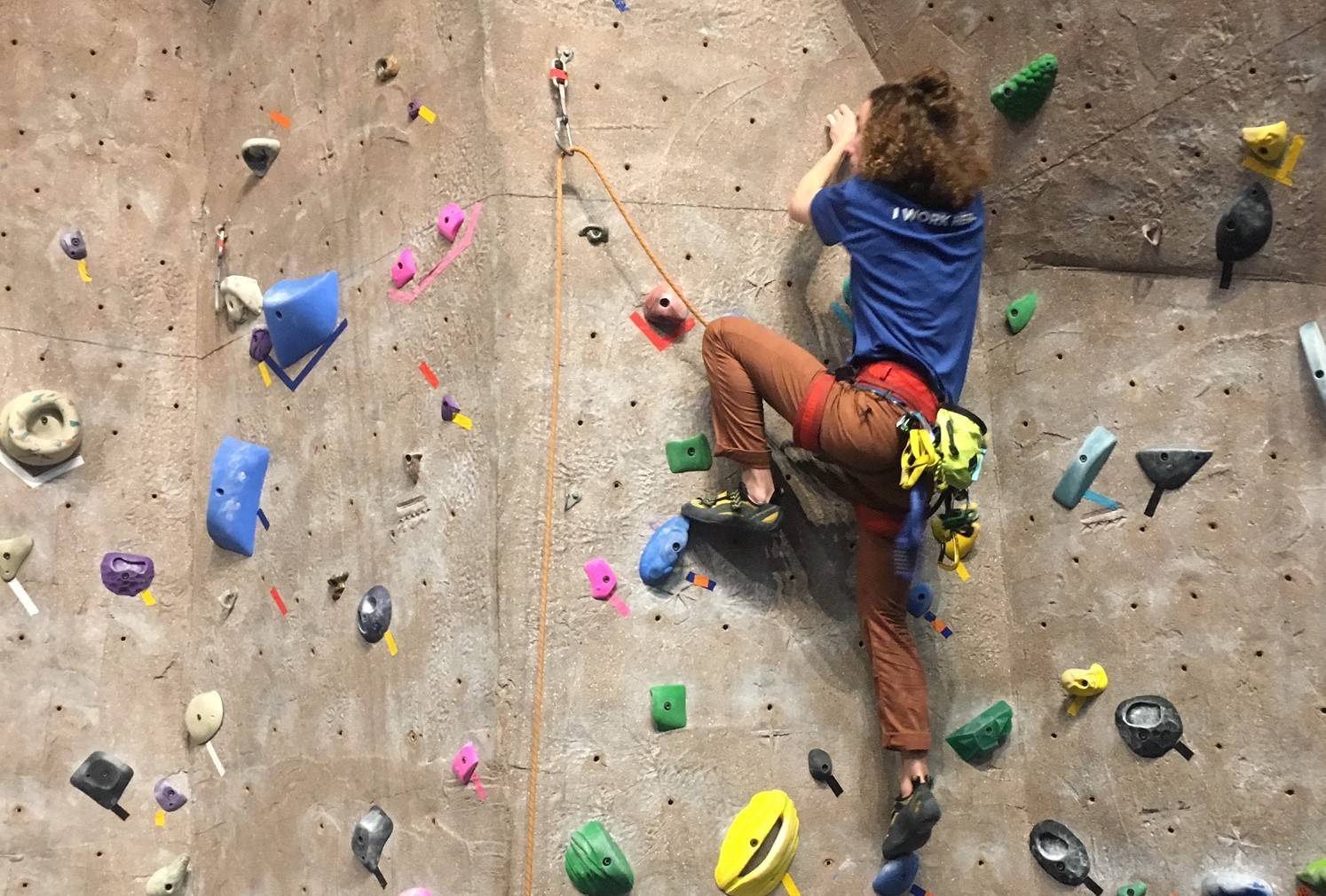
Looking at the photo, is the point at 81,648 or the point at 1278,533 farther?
the point at 81,648

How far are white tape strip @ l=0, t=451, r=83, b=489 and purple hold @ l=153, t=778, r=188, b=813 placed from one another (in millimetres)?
968

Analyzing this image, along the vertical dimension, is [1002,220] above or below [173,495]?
below

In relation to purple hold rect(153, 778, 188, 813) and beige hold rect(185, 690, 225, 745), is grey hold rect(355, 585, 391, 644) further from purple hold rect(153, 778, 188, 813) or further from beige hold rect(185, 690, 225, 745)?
purple hold rect(153, 778, 188, 813)

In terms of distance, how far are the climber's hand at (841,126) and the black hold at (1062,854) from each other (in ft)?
5.77

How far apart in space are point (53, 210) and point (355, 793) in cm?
201

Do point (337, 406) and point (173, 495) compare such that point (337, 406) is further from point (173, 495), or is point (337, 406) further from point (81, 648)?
point (81, 648)

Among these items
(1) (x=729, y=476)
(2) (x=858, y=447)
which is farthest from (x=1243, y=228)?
(1) (x=729, y=476)

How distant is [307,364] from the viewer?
112 inches

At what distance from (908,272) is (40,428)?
8.43 feet

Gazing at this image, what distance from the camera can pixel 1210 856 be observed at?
2.37 metres

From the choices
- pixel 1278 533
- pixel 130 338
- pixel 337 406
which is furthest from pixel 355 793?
pixel 1278 533

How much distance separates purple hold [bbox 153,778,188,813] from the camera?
9.99 feet

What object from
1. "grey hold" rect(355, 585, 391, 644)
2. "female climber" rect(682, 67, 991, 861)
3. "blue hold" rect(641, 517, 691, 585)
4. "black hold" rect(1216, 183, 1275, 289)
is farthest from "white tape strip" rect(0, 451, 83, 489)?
"black hold" rect(1216, 183, 1275, 289)

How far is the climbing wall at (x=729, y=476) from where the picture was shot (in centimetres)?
231
